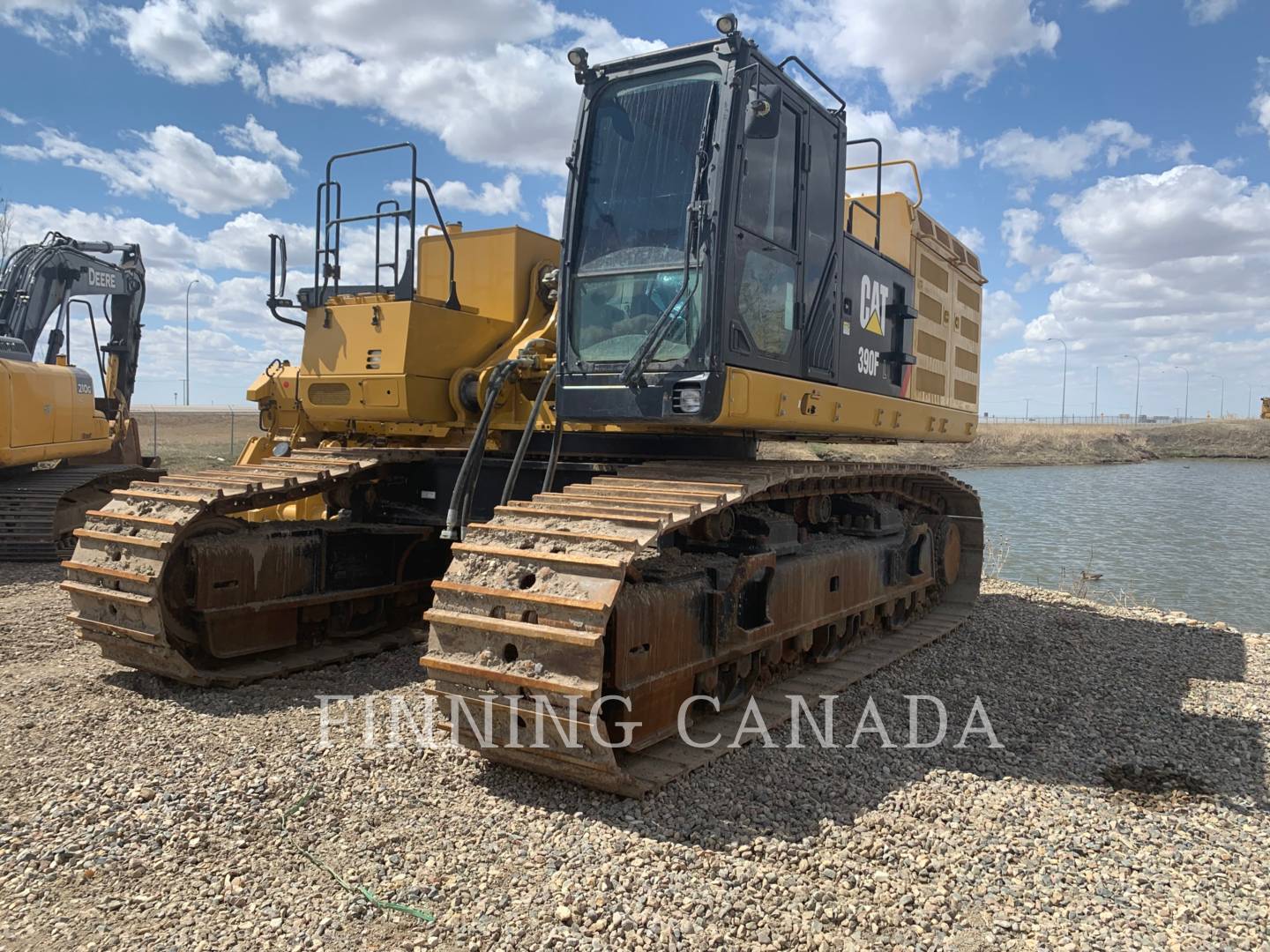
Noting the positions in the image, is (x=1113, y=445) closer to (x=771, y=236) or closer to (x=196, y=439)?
(x=196, y=439)

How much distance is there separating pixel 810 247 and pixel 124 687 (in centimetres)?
490

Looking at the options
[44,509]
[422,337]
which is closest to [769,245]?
[422,337]

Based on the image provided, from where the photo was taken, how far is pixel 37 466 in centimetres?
1378

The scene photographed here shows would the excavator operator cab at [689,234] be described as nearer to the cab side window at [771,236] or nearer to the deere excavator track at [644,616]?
the cab side window at [771,236]

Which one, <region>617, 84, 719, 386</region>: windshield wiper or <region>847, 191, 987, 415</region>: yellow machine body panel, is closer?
<region>617, 84, 719, 386</region>: windshield wiper

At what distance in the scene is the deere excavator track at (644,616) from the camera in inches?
155

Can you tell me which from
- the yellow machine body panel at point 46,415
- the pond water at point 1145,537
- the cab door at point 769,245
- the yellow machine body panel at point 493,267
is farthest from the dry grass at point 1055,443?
the cab door at point 769,245

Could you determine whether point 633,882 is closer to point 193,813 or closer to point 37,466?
point 193,813

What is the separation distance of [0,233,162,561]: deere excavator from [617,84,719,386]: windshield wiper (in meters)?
9.42

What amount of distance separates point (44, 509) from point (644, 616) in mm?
9941

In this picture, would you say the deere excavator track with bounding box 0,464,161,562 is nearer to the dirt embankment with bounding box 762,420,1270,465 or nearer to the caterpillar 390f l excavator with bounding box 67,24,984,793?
the caterpillar 390f l excavator with bounding box 67,24,984,793

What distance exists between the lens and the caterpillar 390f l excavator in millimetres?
4277

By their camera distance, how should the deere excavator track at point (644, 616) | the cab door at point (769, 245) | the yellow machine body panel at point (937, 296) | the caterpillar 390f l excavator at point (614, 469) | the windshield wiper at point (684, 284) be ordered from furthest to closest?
the yellow machine body panel at point (937, 296)
the cab door at point (769, 245)
the windshield wiper at point (684, 284)
the caterpillar 390f l excavator at point (614, 469)
the deere excavator track at point (644, 616)

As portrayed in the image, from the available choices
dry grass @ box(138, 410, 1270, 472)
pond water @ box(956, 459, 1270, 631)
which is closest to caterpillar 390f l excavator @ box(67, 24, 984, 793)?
pond water @ box(956, 459, 1270, 631)
